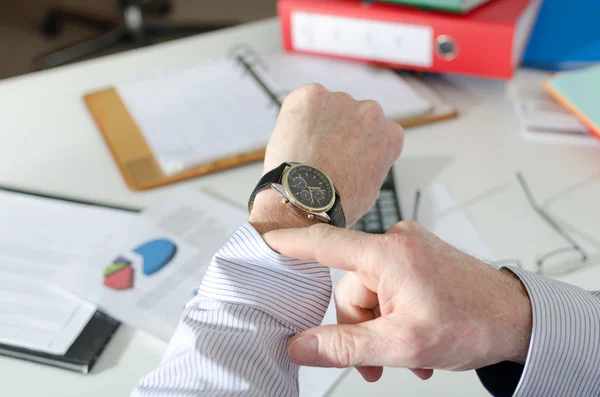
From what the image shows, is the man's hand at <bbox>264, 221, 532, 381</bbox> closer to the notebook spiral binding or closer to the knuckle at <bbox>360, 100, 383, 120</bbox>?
the knuckle at <bbox>360, 100, 383, 120</bbox>

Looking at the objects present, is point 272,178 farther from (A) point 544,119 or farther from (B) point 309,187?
(A) point 544,119

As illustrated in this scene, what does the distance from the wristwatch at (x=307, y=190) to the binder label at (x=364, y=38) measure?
21.0 inches

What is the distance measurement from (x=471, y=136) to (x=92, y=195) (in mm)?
604

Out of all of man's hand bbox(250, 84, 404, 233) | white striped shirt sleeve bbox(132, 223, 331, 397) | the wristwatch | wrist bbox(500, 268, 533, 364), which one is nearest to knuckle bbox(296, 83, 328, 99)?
man's hand bbox(250, 84, 404, 233)

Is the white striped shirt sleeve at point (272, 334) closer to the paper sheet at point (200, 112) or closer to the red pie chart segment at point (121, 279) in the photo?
the red pie chart segment at point (121, 279)

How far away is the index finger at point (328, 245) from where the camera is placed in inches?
24.4

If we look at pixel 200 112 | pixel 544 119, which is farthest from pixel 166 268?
pixel 544 119

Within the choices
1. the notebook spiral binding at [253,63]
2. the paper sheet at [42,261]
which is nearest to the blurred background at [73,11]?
the notebook spiral binding at [253,63]

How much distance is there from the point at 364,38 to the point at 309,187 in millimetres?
577

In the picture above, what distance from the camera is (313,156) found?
32.5 inches

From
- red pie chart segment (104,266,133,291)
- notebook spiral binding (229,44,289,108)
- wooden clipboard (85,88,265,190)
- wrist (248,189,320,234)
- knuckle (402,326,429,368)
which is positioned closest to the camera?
knuckle (402,326,429,368)

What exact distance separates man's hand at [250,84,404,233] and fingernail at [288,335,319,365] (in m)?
0.16

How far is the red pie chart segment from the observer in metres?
0.86

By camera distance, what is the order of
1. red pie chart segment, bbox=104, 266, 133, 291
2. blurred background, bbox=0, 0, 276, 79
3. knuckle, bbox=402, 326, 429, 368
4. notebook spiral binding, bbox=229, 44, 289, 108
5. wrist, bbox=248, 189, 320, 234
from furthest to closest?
blurred background, bbox=0, 0, 276, 79 < notebook spiral binding, bbox=229, 44, 289, 108 < red pie chart segment, bbox=104, 266, 133, 291 < wrist, bbox=248, 189, 320, 234 < knuckle, bbox=402, 326, 429, 368
